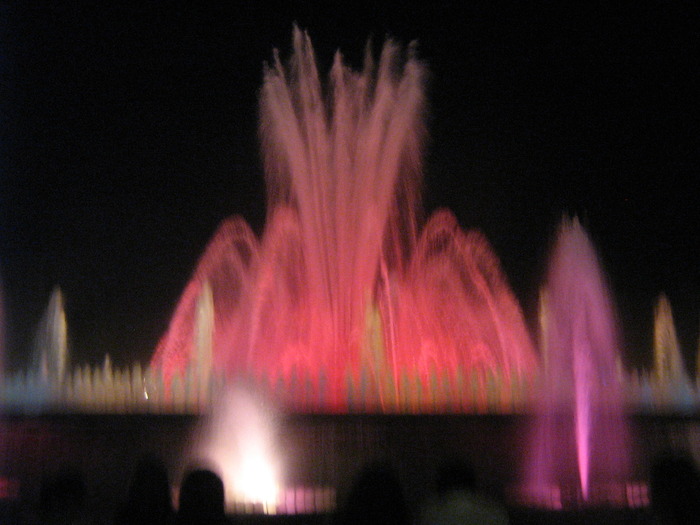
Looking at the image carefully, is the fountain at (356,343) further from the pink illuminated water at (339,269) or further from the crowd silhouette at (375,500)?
the crowd silhouette at (375,500)

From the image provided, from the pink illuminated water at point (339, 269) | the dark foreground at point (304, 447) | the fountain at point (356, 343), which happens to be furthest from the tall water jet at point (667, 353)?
the dark foreground at point (304, 447)

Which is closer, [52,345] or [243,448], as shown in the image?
[243,448]

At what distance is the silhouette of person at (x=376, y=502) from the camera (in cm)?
515

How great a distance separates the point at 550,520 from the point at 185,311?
1551 centimetres

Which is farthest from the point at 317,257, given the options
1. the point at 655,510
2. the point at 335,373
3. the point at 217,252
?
the point at 655,510

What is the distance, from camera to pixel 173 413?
13.1 m

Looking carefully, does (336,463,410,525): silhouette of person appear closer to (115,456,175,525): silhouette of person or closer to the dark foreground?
(115,456,175,525): silhouette of person

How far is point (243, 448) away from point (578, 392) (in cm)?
629

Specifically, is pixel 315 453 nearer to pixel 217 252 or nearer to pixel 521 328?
pixel 217 252

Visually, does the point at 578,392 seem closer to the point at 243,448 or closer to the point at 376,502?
the point at 243,448

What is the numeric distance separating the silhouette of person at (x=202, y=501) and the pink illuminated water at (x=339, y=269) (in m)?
10.9

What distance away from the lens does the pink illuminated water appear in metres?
18.1

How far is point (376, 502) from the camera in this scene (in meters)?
5.16

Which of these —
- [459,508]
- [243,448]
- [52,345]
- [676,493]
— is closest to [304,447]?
[243,448]
